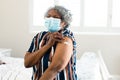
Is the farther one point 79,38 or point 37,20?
point 37,20

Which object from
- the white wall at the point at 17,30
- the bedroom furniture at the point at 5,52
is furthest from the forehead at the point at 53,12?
the white wall at the point at 17,30

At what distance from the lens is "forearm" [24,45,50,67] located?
1.22 metres

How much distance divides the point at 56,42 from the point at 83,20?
119 inches

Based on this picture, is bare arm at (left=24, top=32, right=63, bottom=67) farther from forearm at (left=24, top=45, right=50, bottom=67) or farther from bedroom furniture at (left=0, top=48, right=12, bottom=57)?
bedroom furniture at (left=0, top=48, right=12, bottom=57)

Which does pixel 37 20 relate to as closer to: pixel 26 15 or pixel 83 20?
pixel 26 15

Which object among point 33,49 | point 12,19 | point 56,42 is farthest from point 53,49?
point 12,19

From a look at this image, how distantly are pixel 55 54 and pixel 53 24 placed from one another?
Answer: 0.17 metres

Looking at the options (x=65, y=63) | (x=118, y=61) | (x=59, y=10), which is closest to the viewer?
(x=65, y=63)

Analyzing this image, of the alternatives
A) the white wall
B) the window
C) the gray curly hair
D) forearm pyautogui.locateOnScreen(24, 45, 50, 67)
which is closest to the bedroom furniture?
the white wall

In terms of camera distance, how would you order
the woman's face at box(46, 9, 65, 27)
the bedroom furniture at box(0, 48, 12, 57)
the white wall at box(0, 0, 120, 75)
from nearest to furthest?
the woman's face at box(46, 9, 65, 27)
the bedroom furniture at box(0, 48, 12, 57)
the white wall at box(0, 0, 120, 75)

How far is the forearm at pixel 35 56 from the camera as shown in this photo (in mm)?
1222

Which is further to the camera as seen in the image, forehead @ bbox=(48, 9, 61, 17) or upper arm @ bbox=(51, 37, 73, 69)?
forehead @ bbox=(48, 9, 61, 17)

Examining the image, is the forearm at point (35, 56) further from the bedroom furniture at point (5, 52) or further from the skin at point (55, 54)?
the bedroom furniture at point (5, 52)

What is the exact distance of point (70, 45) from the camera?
1209 millimetres
